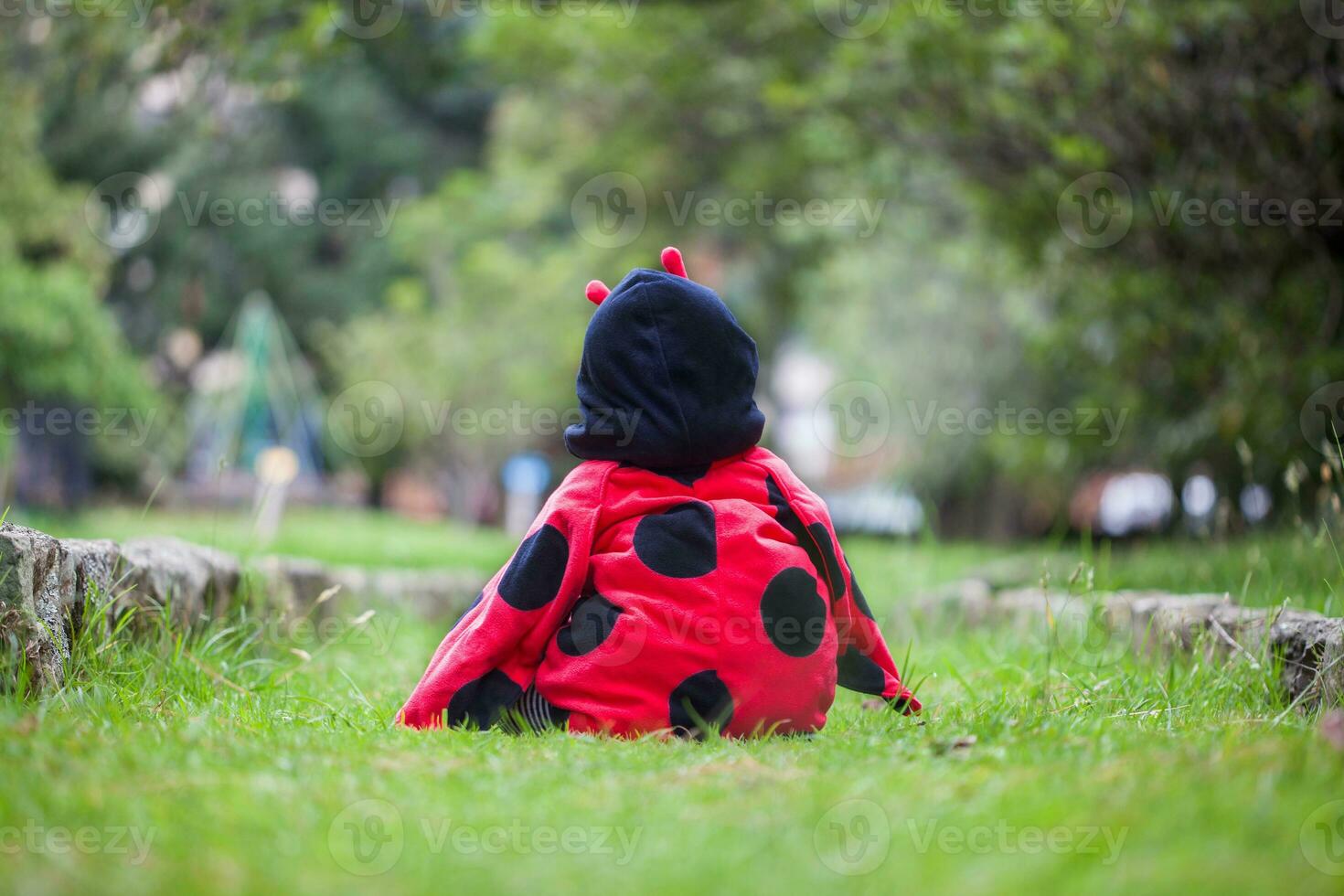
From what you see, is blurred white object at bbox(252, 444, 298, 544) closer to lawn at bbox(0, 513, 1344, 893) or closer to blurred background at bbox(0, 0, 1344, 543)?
blurred background at bbox(0, 0, 1344, 543)

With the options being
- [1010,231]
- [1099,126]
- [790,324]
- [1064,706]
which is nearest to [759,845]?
[1064,706]

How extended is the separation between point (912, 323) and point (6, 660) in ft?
37.1

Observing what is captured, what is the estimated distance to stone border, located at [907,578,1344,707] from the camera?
263 centimetres
